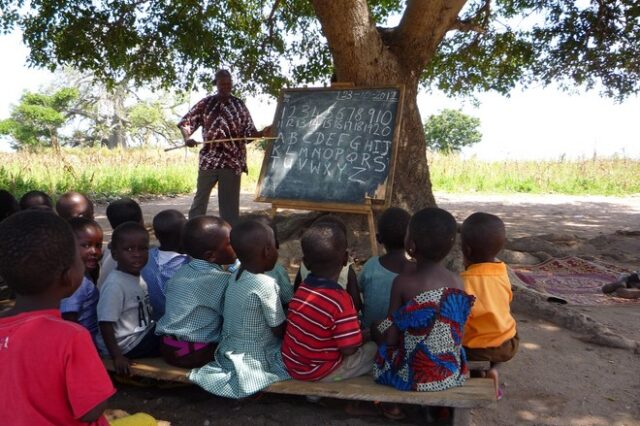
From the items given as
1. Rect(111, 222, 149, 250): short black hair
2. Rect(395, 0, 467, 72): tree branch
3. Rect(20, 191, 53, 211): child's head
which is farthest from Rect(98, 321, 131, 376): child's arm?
Rect(395, 0, 467, 72): tree branch

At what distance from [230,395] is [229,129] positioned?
11.7 ft

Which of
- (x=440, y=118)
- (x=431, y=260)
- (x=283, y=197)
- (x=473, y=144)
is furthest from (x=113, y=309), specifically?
(x=473, y=144)

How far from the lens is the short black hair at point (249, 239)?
2561 millimetres

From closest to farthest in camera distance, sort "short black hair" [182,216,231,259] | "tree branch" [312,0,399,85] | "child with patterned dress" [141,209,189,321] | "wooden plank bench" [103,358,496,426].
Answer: "wooden plank bench" [103,358,496,426], "short black hair" [182,216,231,259], "child with patterned dress" [141,209,189,321], "tree branch" [312,0,399,85]

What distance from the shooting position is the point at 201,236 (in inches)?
110

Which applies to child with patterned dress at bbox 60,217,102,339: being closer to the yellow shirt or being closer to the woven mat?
the yellow shirt

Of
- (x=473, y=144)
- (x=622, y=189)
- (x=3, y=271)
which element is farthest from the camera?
(x=473, y=144)

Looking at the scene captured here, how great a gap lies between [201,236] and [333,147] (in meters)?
2.80

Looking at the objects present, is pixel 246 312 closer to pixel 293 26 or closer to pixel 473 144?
pixel 293 26

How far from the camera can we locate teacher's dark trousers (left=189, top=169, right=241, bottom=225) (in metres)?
5.64

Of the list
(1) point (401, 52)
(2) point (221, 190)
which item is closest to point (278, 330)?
(2) point (221, 190)

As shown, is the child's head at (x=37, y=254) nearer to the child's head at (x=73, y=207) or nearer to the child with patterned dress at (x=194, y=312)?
the child with patterned dress at (x=194, y=312)

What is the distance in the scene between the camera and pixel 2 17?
765 cm

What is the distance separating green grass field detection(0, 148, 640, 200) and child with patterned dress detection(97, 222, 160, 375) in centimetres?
929
